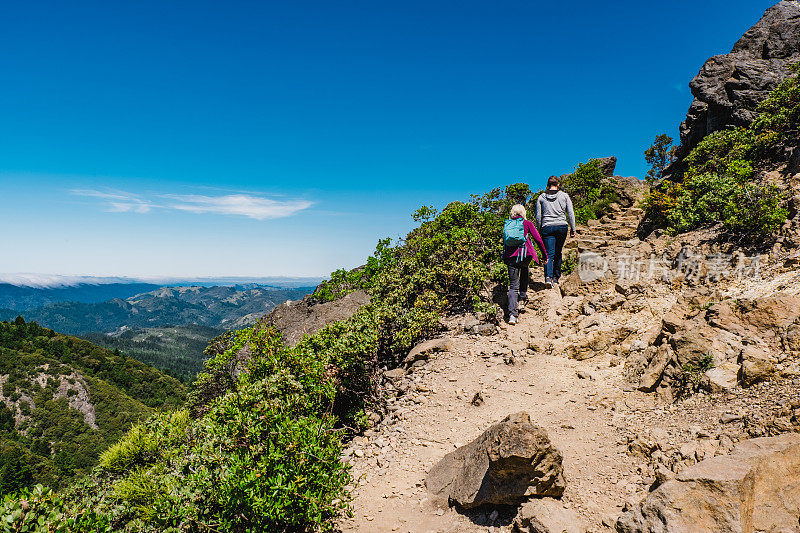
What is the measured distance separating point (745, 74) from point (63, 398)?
179m

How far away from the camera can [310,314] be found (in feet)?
52.7

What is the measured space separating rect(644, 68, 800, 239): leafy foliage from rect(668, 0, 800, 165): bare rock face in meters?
8.90

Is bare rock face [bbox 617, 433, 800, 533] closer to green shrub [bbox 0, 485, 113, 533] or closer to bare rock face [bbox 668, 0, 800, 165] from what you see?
green shrub [bbox 0, 485, 113, 533]

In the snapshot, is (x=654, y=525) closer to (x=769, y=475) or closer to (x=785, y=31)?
(x=769, y=475)

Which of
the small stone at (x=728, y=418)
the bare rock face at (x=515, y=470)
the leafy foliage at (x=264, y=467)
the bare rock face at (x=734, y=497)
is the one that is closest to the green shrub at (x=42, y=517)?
the leafy foliage at (x=264, y=467)

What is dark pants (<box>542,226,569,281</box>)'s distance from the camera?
34.4 feet

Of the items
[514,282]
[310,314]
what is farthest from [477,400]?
[310,314]

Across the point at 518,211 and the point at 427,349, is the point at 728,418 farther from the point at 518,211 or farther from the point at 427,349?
the point at 518,211

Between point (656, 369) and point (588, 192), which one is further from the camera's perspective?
point (588, 192)

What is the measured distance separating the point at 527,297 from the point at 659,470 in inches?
266

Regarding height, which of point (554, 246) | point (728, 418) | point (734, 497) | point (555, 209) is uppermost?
point (555, 209)

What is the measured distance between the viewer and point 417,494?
5.81 m

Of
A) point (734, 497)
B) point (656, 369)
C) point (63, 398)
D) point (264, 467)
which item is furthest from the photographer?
point (63, 398)

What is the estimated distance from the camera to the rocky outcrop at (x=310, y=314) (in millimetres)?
14438
